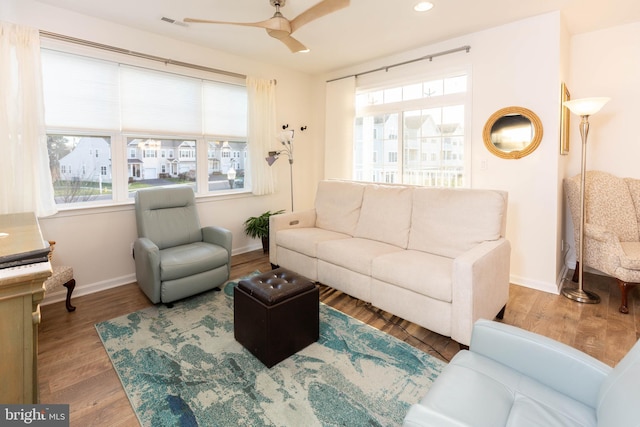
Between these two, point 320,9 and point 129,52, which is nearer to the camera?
point 320,9

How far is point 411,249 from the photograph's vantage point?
2.91 metres

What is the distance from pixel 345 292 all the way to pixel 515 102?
8.41ft

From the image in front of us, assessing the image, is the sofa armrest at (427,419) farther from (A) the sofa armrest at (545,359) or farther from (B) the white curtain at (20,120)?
(B) the white curtain at (20,120)

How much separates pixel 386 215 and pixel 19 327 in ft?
8.85

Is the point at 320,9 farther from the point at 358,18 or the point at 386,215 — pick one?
the point at 386,215

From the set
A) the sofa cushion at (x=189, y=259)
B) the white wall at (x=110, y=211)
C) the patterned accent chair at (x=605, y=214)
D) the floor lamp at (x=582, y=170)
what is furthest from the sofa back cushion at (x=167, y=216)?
the patterned accent chair at (x=605, y=214)

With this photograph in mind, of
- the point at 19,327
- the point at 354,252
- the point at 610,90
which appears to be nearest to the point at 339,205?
the point at 354,252

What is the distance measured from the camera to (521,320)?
2.59 meters

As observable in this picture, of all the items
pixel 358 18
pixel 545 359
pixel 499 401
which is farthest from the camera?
pixel 358 18

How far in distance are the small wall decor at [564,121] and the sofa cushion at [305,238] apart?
2332 mm

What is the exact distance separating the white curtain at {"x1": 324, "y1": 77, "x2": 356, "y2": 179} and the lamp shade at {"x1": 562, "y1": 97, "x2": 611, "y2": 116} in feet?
8.50

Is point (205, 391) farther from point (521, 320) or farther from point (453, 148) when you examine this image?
point (453, 148)

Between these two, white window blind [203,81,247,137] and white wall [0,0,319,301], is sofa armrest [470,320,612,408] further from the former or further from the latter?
white window blind [203,81,247,137]

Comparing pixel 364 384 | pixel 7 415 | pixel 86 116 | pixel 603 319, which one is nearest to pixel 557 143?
pixel 603 319
